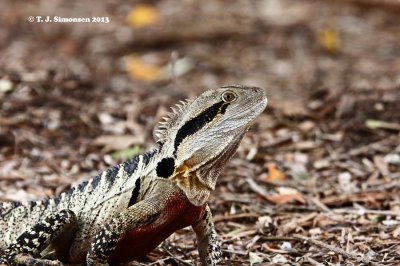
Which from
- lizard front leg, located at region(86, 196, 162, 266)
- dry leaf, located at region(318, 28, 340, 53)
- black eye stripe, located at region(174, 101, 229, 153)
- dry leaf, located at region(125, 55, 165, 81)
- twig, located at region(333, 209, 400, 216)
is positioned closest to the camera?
lizard front leg, located at region(86, 196, 162, 266)

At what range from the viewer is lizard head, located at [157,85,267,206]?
17.2 ft

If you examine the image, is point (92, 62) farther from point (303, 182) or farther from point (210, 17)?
point (303, 182)

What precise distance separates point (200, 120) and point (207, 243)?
1358 millimetres

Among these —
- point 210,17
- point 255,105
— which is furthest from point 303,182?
point 210,17

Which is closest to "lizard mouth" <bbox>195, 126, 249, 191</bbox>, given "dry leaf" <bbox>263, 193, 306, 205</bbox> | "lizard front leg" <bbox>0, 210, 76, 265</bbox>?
"lizard front leg" <bbox>0, 210, 76, 265</bbox>

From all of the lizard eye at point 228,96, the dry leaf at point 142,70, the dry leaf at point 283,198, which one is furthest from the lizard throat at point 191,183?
the dry leaf at point 142,70

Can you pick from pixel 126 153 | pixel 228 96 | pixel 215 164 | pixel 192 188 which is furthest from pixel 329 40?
pixel 192 188

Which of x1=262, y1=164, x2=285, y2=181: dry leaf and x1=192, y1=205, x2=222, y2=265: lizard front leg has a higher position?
x1=192, y1=205, x2=222, y2=265: lizard front leg

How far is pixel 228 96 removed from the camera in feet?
17.8

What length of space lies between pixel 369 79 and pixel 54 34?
29.4 feet

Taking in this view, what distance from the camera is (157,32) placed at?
15695 mm

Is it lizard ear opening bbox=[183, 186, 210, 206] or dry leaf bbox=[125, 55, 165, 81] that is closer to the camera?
lizard ear opening bbox=[183, 186, 210, 206]

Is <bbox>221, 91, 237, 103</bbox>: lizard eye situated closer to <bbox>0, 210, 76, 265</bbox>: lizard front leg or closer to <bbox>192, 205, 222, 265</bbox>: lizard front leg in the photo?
<bbox>192, 205, 222, 265</bbox>: lizard front leg

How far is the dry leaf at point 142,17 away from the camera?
1636 cm
